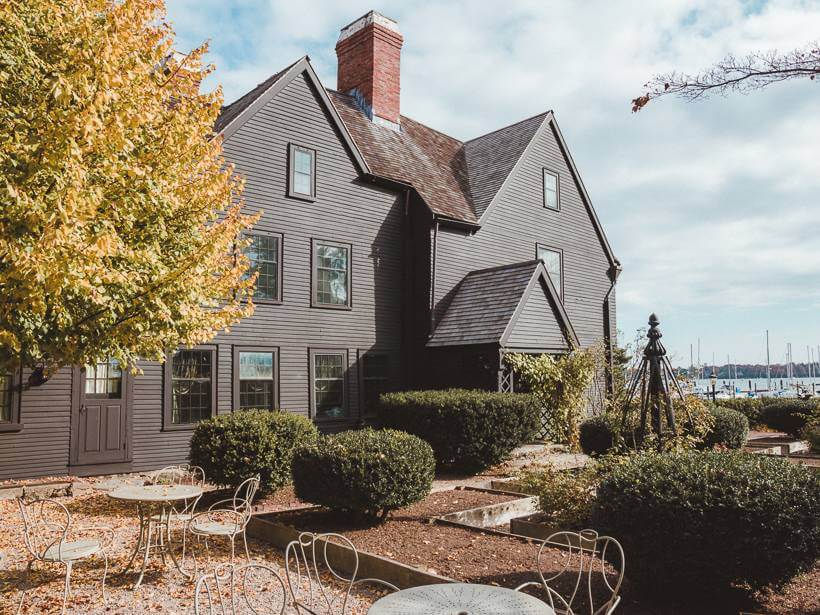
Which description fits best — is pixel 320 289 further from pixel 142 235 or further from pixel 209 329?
pixel 142 235

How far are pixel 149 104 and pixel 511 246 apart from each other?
A: 15171 mm

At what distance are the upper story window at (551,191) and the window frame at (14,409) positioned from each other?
17.5 m

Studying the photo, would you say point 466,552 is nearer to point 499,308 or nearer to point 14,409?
point 14,409

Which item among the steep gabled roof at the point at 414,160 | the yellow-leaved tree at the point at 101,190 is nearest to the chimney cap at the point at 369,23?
the steep gabled roof at the point at 414,160

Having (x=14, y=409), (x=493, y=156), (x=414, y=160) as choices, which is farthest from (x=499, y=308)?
(x=14, y=409)

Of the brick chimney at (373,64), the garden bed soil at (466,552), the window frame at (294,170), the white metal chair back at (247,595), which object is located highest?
the brick chimney at (373,64)

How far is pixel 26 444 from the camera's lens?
41.0 ft

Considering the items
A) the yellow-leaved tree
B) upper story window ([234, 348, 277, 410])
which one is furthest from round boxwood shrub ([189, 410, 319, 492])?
upper story window ([234, 348, 277, 410])

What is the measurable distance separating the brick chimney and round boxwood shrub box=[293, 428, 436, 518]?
14.9 meters

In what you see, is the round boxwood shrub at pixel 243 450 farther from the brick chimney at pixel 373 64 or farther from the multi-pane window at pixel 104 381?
the brick chimney at pixel 373 64

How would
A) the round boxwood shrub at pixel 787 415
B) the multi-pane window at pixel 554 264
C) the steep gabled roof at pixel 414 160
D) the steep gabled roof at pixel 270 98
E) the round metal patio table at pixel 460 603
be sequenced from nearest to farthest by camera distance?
the round metal patio table at pixel 460 603 < the steep gabled roof at pixel 270 98 < the steep gabled roof at pixel 414 160 < the round boxwood shrub at pixel 787 415 < the multi-pane window at pixel 554 264

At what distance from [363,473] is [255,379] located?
788cm

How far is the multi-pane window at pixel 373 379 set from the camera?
17.8m

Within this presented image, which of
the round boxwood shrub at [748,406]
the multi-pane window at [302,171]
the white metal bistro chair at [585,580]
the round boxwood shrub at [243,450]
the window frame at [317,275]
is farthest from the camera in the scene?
the round boxwood shrub at [748,406]
